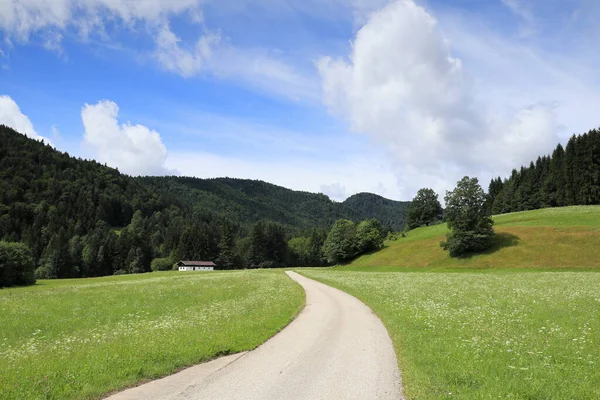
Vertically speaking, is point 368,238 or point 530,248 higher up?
point 368,238

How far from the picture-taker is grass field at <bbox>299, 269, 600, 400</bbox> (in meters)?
10.1

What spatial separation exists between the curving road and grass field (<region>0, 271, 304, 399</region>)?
1024 millimetres

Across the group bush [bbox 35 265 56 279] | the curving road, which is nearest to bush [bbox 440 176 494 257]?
the curving road

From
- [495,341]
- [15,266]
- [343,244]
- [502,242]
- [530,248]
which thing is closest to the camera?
[495,341]

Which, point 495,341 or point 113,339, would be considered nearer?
point 495,341

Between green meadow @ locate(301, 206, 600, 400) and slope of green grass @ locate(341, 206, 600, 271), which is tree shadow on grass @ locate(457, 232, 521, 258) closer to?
slope of green grass @ locate(341, 206, 600, 271)

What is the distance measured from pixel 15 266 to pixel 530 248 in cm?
10722

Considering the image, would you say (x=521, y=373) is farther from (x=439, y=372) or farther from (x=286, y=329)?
(x=286, y=329)

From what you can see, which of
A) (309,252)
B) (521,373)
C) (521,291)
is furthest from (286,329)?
(309,252)

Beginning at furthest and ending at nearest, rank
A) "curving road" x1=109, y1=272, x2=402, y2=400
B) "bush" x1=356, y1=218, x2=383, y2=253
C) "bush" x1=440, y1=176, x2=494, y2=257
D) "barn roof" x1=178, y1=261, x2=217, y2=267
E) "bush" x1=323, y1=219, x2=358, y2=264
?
"barn roof" x1=178, y1=261, x2=217, y2=267 → "bush" x1=323, y1=219, x2=358, y2=264 → "bush" x1=356, y1=218, x2=383, y2=253 → "bush" x1=440, y1=176, x2=494, y2=257 → "curving road" x1=109, y1=272, x2=402, y2=400

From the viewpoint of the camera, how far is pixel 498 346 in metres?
14.3

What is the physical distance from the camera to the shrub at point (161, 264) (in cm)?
14588

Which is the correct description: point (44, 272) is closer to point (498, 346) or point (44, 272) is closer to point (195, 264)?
point (195, 264)

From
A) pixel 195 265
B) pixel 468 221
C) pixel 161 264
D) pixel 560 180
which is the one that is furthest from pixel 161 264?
pixel 560 180
